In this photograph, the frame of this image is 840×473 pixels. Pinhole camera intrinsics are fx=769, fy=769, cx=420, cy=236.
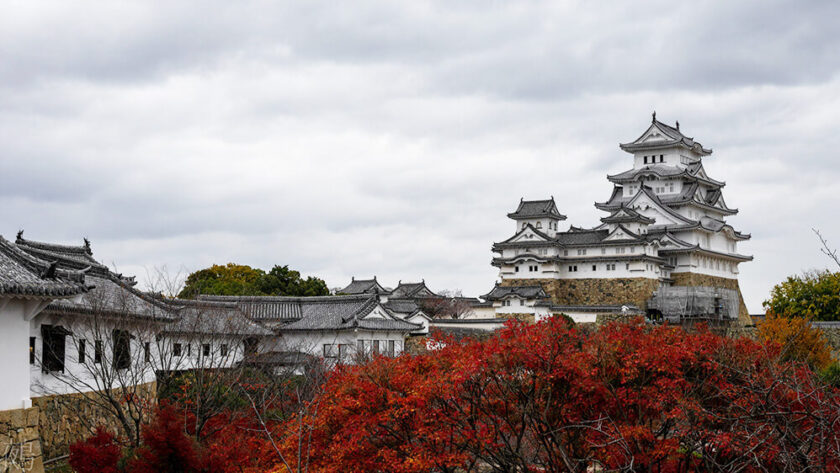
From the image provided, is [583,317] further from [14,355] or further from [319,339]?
[14,355]

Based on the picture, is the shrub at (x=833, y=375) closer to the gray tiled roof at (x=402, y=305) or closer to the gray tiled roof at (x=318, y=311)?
the gray tiled roof at (x=318, y=311)

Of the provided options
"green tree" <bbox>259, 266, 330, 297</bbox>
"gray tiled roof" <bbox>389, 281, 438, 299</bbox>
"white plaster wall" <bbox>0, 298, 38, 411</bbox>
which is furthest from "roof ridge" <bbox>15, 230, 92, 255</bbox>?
"gray tiled roof" <bbox>389, 281, 438, 299</bbox>

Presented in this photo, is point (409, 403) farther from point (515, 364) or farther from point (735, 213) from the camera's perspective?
point (735, 213)

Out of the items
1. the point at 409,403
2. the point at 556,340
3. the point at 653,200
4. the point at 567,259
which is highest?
the point at 653,200

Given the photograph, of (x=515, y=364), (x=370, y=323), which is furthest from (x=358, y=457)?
(x=370, y=323)

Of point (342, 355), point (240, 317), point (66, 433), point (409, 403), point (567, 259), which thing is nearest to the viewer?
point (409, 403)

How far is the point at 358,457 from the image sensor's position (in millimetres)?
15359

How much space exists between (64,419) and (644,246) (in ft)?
150

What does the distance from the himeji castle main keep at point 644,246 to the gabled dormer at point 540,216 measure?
8 cm

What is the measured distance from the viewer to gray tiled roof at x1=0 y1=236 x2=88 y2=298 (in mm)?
13242

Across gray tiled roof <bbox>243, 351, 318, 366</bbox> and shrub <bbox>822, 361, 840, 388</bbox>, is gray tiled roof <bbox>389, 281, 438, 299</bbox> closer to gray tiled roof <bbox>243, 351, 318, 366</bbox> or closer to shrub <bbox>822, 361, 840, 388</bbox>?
gray tiled roof <bbox>243, 351, 318, 366</bbox>

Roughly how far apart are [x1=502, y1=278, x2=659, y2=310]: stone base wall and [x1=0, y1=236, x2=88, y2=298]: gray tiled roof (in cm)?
4701

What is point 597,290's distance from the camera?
59.1 meters

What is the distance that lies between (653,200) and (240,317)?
38642 mm
